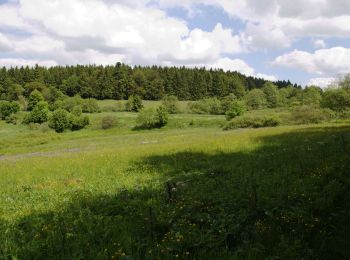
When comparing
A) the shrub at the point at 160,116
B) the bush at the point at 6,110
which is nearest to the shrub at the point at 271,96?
the shrub at the point at 160,116

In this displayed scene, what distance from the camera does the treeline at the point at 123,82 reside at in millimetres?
161000

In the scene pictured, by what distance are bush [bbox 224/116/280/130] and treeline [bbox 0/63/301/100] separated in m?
93.1

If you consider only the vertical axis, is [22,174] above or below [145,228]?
below

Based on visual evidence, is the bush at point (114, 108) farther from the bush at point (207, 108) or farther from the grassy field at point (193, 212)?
the grassy field at point (193, 212)

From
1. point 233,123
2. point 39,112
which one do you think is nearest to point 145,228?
point 233,123

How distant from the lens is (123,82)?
16112 cm

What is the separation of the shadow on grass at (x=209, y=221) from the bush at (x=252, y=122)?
55.7 metres

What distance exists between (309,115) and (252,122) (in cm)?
1207

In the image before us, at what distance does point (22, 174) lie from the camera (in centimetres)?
2102

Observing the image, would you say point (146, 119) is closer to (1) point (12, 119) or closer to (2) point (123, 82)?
(1) point (12, 119)

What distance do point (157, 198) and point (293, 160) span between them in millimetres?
6857

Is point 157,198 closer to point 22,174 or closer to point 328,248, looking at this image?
point 328,248

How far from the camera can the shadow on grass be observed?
7184 millimetres

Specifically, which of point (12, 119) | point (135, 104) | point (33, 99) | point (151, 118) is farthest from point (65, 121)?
point (33, 99)
